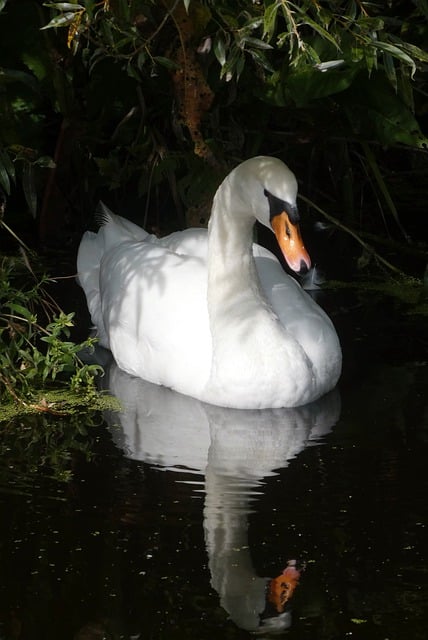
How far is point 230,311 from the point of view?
6.67 meters

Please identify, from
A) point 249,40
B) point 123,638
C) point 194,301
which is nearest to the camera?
point 123,638

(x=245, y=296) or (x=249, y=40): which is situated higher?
(x=249, y=40)

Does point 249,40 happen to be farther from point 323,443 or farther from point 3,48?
point 3,48

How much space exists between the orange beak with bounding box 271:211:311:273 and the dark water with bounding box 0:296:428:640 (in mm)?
748

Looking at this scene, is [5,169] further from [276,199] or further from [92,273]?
[92,273]

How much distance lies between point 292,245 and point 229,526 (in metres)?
1.49

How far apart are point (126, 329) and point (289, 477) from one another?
1.98 m

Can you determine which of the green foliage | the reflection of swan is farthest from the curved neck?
the green foliage

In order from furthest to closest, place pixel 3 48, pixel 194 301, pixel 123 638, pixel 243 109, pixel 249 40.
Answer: pixel 243 109, pixel 3 48, pixel 194 301, pixel 249 40, pixel 123 638

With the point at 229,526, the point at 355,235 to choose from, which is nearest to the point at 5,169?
the point at 229,526

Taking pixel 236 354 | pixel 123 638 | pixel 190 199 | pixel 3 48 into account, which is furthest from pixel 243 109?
pixel 123 638

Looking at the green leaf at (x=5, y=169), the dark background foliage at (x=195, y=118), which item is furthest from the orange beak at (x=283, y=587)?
the dark background foliage at (x=195, y=118)

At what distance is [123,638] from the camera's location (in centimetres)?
414

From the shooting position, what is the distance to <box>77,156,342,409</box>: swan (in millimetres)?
6355
